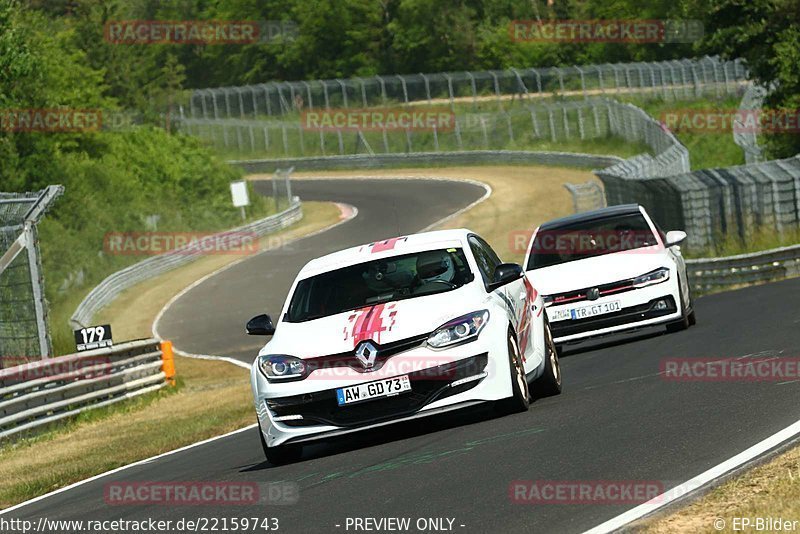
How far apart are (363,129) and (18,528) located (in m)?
74.5

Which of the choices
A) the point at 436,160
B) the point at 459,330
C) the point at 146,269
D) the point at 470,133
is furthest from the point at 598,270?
the point at 470,133

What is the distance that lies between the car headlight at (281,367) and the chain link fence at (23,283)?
9.37m

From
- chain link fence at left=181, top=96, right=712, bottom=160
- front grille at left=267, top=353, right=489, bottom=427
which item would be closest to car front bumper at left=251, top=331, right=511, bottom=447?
front grille at left=267, top=353, right=489, bottom=427

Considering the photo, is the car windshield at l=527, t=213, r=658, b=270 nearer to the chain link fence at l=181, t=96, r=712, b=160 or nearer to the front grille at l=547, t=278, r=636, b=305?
the front grille at l=547, t=278, r=636, b=305

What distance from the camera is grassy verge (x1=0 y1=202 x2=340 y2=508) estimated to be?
1377 cm

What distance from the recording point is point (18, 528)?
9695 mm

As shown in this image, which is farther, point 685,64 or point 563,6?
point 563,6

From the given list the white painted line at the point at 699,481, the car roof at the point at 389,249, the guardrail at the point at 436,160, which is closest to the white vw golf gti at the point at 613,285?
the car roof at the point at 389,249

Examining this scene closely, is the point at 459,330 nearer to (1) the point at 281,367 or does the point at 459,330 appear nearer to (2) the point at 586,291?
(1) the point at 281,367

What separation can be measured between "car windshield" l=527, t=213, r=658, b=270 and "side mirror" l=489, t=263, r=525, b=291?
20.9 ft

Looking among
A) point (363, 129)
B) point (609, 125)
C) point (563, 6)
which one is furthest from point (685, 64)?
point (563, 6)

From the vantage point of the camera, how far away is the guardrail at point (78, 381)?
19.0 metres

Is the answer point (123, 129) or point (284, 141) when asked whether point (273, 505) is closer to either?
point (123, 129)

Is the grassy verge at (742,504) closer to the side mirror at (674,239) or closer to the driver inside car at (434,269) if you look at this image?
the driver inside car at (434,269)
